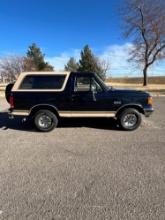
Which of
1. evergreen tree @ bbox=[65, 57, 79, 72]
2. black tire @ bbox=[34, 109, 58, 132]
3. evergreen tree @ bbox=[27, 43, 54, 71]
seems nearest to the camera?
black tire @ bbox=[34, 109, 58, 132]

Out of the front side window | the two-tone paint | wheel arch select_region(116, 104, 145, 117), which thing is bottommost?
wheel arch select_region(116, 104, 145, 117)

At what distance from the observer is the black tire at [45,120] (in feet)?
24.0

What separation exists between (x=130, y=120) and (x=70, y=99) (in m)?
2.13

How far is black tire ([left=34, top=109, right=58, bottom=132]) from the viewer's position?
288 inches

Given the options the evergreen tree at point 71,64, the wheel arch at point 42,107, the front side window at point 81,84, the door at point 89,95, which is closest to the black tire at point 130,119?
the door at point 89,95

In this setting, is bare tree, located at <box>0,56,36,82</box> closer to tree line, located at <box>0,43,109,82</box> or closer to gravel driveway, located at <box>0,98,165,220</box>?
tree line, located at <box>0,43,109,82</box>

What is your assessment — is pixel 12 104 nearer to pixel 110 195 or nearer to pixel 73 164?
pixel 73 164

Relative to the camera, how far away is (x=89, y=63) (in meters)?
53.2

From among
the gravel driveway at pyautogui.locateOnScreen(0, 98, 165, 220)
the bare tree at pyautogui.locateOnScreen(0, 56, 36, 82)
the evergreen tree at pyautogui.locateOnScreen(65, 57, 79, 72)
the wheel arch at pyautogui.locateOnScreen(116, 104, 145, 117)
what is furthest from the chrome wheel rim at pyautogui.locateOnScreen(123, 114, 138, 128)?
the evergreen tree at pyautogui.locateOnScreen(65, 57, 79, 72)

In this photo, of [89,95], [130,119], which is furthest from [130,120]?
[89,95]

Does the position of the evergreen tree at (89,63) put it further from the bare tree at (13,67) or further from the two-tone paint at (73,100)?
the two-tone paint at (73,100)

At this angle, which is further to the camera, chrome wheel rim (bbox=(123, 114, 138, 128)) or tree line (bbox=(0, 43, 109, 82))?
tree line (bbox=(0, 43, 109, 82))

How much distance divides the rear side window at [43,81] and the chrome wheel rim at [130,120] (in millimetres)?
2442

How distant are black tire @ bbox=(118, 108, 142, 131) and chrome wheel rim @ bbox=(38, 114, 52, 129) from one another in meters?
2.35
